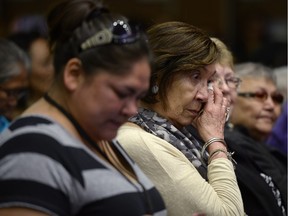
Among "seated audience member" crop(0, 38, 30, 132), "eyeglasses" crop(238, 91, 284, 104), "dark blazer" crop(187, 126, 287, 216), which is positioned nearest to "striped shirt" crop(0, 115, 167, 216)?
"dark blazer" crop(187, 126, 287, 216)

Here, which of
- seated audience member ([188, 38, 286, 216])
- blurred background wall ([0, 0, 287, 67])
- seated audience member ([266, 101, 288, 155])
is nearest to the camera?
seated audience member ([188, 38, 286, 216])

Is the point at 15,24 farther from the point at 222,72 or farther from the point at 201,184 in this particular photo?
the point at 201,184

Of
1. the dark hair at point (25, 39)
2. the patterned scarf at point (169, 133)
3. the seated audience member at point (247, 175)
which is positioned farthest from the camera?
the dark hair at point (25, 39)

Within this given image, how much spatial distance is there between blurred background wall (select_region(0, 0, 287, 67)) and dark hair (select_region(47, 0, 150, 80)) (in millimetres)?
6385

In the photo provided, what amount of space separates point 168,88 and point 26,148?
0.95 metres

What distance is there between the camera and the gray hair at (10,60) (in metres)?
4.40

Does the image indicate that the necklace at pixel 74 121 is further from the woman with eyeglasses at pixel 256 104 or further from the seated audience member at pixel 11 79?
the woman with eyeglasses at pixel 256 104

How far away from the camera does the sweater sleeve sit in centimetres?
273

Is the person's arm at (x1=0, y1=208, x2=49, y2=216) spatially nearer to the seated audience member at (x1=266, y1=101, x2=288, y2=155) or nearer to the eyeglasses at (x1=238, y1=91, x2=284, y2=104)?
the eyeglasses at (x1=238, y1=91, x2=284, y2=104)

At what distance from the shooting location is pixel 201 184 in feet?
9.08

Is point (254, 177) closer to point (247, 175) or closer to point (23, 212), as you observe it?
point (247, 175)

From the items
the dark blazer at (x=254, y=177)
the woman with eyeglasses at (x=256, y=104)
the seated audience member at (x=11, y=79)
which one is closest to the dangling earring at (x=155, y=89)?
the dark blazer at (x=254, y=177)

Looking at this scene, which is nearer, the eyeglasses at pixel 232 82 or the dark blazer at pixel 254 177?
the dark blazer at pixel 254 177

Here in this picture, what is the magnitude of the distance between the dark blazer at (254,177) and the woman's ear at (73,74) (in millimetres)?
1216
